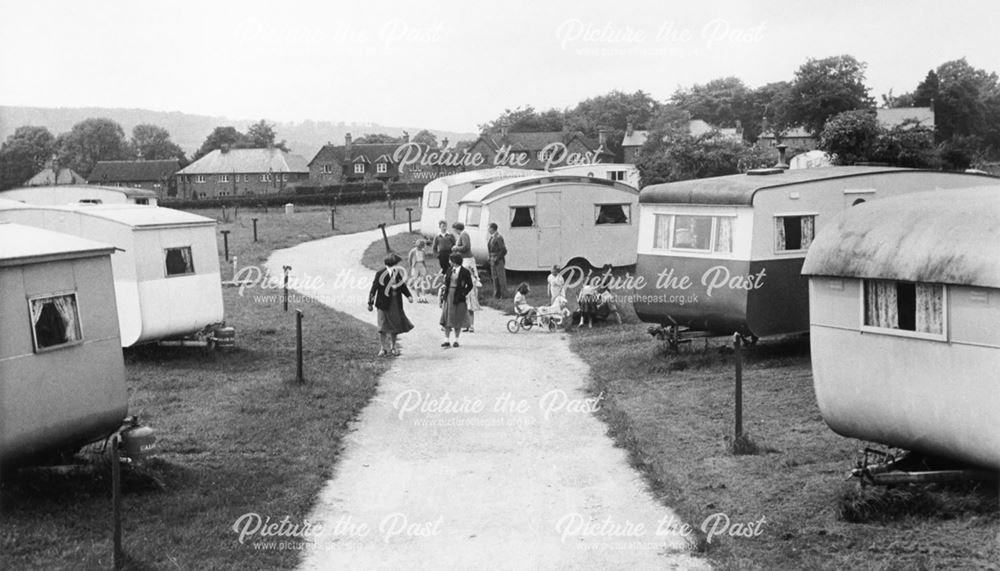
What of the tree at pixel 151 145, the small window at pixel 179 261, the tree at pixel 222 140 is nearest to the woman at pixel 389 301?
the small window at pixel 179 261

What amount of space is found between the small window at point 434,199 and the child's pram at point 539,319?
17273 millimetres

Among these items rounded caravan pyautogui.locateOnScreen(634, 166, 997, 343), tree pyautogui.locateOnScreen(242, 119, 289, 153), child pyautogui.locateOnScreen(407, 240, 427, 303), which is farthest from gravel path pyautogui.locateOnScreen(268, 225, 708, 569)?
tree pyautogui.locateOnScreen(242, 119, 289, 153)

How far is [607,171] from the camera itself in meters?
49.9

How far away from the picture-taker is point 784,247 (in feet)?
53.1

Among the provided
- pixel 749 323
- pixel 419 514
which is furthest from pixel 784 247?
pixel 419 514

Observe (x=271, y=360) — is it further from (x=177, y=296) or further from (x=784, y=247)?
(x=784, y=247)

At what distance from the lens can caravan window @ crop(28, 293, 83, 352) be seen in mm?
9648

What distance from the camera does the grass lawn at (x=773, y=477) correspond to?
8.16m

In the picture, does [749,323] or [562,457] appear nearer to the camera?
[562,457]

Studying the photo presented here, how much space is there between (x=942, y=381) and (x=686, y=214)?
27.5 ft

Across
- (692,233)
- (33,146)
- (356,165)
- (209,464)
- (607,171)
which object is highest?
(33,146)

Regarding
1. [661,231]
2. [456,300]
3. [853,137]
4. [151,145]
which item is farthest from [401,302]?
[151,145]

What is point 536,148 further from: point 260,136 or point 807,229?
point 807,229

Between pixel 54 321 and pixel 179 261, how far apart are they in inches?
303
